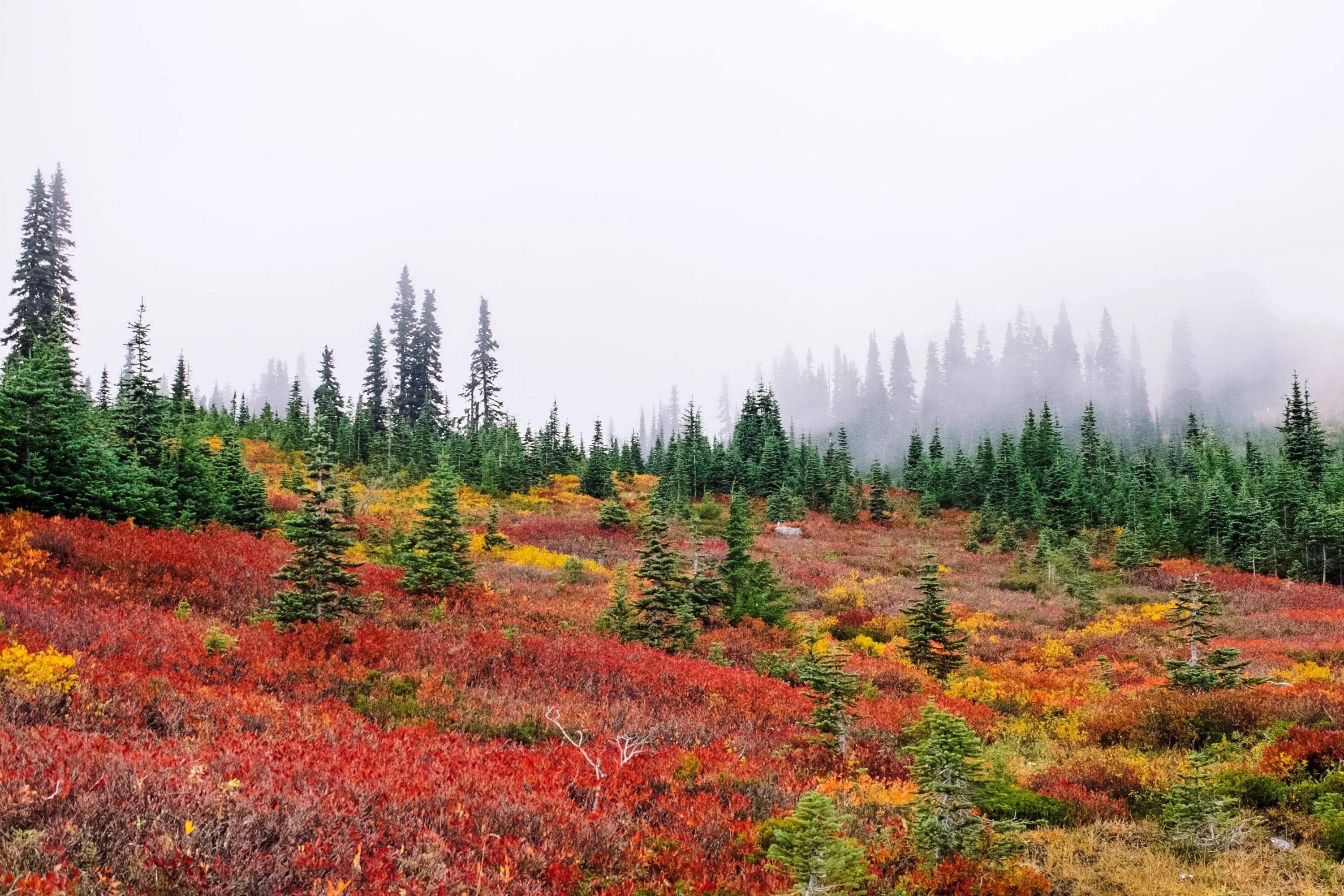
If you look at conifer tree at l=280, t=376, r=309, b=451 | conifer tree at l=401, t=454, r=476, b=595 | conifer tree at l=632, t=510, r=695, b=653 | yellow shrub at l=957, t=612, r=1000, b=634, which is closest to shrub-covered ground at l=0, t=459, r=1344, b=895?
conifer tree at l=632, t=510, r=695, b=653

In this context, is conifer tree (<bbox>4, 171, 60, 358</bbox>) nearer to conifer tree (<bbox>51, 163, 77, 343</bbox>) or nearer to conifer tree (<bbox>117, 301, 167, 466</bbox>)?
conifer tree (<bbox>51, 163, 77, 343</bbox>)

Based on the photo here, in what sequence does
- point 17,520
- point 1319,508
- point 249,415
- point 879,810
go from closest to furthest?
point 879,810 → point 17,520 → point 1319,508 → point 249,415

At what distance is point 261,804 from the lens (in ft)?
17.1

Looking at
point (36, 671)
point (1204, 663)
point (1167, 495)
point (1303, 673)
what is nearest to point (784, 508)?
point (1167, 495)

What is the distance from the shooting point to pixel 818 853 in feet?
15.6

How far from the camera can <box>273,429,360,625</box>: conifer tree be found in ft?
39.0

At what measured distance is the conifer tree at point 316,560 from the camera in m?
11.9

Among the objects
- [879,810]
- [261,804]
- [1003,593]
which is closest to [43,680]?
[261,804]

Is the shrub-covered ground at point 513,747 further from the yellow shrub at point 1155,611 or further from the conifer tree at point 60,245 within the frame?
the conifer tree at point 60,245

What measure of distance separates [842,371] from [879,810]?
15509 centimetres

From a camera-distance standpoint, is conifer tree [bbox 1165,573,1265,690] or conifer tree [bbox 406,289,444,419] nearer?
conifer tree [bbox 1165,573,1265,690]

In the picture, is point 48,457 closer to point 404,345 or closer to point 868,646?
point 868,646

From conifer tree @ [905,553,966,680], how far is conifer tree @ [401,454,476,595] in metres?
11.7

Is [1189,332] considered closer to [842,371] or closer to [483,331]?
[842,371]
